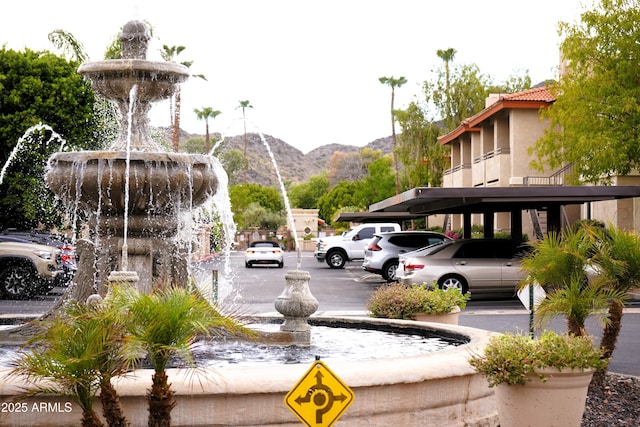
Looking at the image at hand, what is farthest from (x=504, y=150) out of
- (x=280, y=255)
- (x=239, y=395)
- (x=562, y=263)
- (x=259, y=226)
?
(x=259, y=226)

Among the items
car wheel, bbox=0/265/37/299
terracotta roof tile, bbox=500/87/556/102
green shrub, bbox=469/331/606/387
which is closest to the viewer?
green shrub, bbox=469/331/606/387

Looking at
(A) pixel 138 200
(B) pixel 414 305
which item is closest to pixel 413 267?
(B) pixel 414 305

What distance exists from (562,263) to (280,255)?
34724 millimetres

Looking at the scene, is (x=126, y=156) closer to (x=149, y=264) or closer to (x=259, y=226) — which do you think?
(x=149, y=264)

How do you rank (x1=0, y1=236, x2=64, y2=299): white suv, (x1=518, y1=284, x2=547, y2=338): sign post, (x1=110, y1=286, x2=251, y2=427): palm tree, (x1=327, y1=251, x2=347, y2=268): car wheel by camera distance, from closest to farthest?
(x1=110, y1=286, x2=251, y2=427): palm tree
(x1=518, y1=284, x2=547, y2=338): sign post
(x1=0, y1=236, x2=64, y2=299): white suv
(x1=327, y1=251, x2=347, y2=268): car wheel

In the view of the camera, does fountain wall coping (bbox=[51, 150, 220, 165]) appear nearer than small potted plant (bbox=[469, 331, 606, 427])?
No

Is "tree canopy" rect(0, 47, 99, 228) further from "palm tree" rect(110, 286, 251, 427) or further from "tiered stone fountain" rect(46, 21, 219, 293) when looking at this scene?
"palm tree" rect(110, 286, 251, 427)

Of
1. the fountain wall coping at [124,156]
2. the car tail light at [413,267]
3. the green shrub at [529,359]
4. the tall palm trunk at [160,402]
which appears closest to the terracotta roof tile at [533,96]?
the car tail light at [413,267]

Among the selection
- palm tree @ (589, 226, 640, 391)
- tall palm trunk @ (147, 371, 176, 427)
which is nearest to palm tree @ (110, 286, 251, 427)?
tall palm trunk @ (147, 371, 176, 427)

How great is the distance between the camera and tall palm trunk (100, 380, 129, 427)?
562 cm

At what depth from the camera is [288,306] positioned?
9562 millimetres

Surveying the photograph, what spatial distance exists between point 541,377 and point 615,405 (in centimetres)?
281

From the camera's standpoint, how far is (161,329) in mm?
5512

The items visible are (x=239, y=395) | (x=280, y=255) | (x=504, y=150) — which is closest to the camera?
(x=239, y=395)
